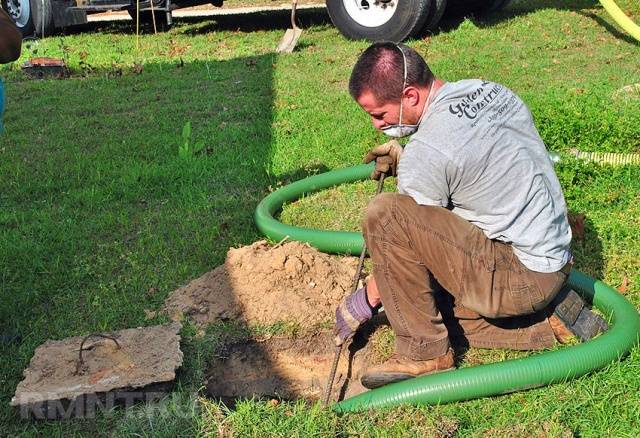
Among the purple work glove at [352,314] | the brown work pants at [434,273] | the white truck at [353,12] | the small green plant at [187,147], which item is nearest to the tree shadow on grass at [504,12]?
the white truck at [353,12]

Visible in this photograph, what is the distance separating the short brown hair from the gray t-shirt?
0.44ft

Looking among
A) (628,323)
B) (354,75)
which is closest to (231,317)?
(354,75)

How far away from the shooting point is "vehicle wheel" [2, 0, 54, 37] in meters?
10.7

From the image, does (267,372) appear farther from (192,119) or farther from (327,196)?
(192,119)

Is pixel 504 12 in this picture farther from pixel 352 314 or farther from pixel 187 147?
pixel 352 314

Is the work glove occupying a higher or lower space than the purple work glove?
higher

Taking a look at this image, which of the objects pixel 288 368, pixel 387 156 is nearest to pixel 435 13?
pixel 387 156

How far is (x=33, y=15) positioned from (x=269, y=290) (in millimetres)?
8740

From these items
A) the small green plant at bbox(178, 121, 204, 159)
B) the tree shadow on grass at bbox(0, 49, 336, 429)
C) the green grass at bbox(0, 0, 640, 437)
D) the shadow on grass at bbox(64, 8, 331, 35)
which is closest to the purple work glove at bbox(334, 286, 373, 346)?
the tree shadow on grass at bbox(0, 49, 336, 429)

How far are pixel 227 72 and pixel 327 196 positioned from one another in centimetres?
367

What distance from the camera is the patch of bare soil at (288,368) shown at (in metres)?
3.47

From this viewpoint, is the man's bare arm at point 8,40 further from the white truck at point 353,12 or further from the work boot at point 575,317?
the white truck at point 353,12

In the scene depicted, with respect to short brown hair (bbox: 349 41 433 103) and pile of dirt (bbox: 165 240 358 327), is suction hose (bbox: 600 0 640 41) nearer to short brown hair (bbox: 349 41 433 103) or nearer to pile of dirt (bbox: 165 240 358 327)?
pile of dirt (bbox: 165 240 358 327)

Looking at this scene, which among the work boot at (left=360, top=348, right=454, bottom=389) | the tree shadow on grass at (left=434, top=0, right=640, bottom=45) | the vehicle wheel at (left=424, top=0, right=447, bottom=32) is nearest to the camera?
the work boot at (left=360, top=348, right=454, bottom=389)
